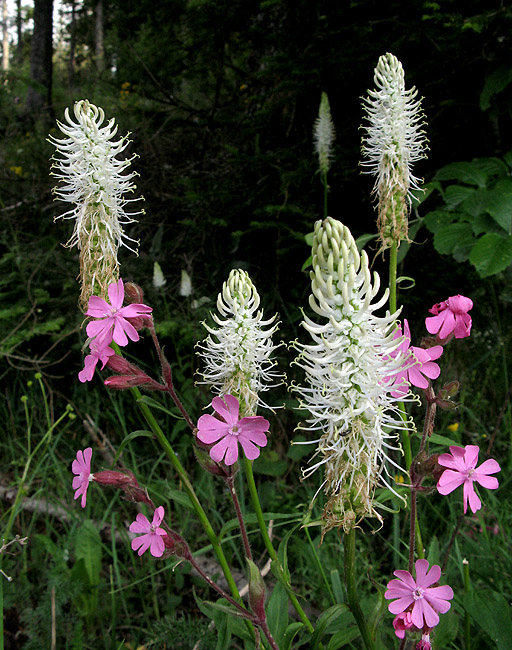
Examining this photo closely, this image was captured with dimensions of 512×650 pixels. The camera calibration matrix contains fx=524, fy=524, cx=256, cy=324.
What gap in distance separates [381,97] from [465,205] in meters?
0.82

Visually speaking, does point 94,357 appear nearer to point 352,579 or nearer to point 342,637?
point 352,579

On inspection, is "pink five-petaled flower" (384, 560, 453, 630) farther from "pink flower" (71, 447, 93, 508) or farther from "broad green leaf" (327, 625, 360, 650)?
"pink flower" (71, 447, 93, 508)

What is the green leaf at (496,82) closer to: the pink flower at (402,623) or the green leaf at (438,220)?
A: the green leaf at (438,220)

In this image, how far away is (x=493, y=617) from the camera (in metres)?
1.40

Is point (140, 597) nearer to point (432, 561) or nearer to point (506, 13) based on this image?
point (432, 561)

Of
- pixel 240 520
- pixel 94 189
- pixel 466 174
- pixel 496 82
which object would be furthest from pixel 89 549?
pixel 496 82

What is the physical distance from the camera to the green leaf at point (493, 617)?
4.55 feet

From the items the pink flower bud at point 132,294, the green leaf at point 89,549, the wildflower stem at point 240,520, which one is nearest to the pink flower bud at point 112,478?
the wildflower stem at point 240,520

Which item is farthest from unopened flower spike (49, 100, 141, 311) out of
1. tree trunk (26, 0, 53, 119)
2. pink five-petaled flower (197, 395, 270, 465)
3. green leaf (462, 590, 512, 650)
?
tree trunk (26, 0, 53, 119)

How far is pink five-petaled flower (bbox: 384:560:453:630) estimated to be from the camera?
1.07 meters

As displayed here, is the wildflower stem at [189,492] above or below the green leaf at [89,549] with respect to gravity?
above

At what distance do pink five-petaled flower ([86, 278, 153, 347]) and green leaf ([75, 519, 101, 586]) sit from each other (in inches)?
61.3

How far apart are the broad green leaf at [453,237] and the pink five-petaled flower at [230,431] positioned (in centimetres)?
150

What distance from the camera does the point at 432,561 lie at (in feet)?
4.73
